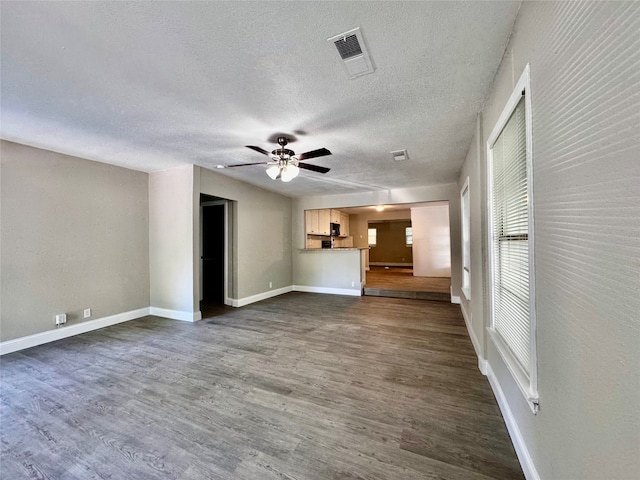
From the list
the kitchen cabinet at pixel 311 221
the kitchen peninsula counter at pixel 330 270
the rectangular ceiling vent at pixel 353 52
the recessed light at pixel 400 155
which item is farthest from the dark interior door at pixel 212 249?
the rectangular ceiling vent at pixel 353 52

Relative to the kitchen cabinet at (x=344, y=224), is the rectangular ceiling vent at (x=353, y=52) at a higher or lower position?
higher

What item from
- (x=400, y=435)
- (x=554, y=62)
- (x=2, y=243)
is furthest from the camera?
(x=2, y=243)

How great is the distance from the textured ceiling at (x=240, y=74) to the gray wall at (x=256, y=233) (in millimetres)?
1552

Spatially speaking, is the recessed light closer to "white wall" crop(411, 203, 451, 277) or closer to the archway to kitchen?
the archway to kitchen

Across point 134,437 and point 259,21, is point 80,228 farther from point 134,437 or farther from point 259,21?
point 259,21

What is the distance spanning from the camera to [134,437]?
1730 mm

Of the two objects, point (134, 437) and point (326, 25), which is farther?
point (134, 437)

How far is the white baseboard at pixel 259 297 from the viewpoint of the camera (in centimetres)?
523

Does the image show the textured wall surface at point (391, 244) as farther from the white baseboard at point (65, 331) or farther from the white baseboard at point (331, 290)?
the white baseboard at point (65, 331)

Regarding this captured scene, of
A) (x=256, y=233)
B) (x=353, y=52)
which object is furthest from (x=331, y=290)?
(x=353, y=52)

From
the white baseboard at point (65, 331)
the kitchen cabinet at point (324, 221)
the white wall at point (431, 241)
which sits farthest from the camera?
the white wall at point (431, 241)

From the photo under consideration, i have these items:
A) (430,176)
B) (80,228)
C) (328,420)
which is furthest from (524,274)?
(80,228)

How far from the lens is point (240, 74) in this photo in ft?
6.16

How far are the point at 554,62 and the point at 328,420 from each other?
7.84 ft
